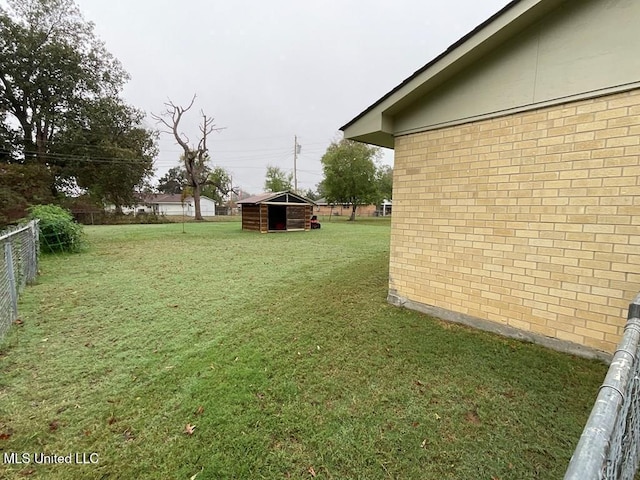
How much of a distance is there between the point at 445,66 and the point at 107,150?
29.2 meters

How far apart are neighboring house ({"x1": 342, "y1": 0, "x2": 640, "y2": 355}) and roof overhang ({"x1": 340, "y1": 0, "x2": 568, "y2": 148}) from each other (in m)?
0.02

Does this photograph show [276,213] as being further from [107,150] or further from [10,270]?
[107,150]

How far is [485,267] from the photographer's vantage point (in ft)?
12.2

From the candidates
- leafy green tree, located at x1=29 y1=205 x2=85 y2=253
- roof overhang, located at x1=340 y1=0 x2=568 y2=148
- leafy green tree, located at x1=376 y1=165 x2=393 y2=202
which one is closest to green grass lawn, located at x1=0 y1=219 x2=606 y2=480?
roof overhang, located at x1=340 y1=0 x2=568 y2=148

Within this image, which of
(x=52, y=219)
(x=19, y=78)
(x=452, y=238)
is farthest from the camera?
(x=19, y=78)

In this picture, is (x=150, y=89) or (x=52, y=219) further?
(x=150, y=89)

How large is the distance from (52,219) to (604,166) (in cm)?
1308

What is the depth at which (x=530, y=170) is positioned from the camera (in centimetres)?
330

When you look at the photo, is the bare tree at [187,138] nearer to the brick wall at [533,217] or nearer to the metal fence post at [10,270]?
the metal fence post at [10,270]

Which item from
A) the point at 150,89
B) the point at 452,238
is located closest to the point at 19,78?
the point at 150,89

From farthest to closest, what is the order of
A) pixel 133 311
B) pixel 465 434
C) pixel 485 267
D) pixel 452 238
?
pixel 133 311 → pixel 452 238 → pixel 485 267 → pixel 465 434

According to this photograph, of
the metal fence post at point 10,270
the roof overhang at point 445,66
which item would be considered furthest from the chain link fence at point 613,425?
the metal fence post at point 10,270

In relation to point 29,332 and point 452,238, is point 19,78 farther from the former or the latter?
point 452,238

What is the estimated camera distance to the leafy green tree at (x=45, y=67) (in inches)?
870
